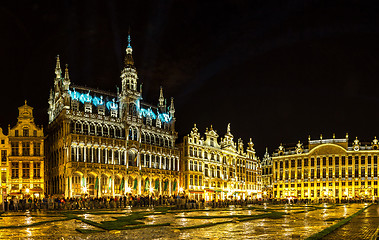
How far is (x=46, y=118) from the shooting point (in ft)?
274

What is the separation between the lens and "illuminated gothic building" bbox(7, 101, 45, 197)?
69312 millimetres

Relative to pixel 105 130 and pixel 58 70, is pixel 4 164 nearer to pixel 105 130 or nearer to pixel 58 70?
pixel 105 130

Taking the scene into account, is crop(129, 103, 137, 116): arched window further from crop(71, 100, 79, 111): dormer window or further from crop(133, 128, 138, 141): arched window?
crop(71, 100, 79, 111): dormer window

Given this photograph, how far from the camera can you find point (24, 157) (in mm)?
70188

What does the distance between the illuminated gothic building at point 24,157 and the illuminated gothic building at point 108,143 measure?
303cm

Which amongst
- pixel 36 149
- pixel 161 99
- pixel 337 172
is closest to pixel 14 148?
pixel 36 149

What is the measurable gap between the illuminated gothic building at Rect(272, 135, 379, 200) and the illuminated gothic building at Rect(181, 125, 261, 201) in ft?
50.9

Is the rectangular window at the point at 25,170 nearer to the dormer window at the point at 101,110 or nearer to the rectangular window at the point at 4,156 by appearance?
the rectangular window at the point at 4,156

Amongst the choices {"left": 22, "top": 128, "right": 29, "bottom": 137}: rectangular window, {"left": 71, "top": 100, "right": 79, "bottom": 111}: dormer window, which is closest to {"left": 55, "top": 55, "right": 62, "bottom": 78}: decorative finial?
{"left": 71, "top": 100, "right": 79, "bottom": 111}: dormer window

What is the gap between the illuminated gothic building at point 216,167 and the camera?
92062 millimetres

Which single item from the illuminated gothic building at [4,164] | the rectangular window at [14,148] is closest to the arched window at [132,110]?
the rectangular window at [14,148]

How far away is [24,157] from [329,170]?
86101 mm

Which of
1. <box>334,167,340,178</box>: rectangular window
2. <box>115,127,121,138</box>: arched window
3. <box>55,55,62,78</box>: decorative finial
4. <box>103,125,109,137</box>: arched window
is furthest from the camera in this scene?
<box>334,167,340,178</box>: rectangular window

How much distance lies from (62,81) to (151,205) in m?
29.9
